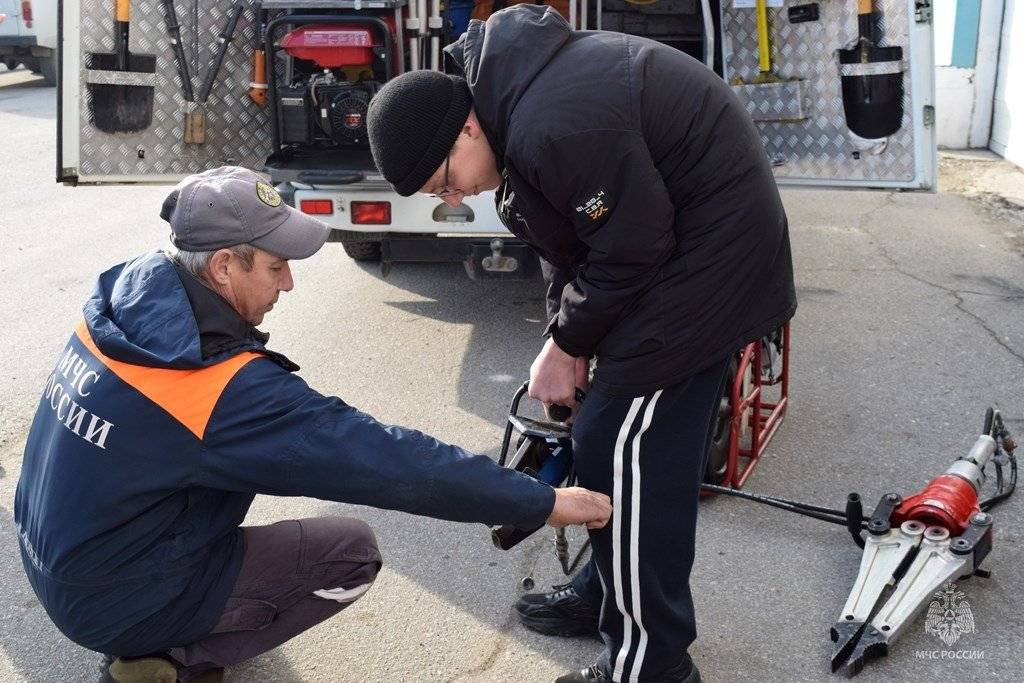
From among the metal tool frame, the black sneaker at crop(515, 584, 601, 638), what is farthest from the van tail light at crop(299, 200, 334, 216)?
the black sneaker at crop(515, 584, 601, 638)

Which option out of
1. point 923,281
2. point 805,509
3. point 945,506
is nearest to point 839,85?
point 923,281

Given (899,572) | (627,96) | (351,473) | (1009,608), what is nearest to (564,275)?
(627,96)

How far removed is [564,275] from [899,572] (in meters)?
1.31

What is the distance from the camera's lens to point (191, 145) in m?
5.89

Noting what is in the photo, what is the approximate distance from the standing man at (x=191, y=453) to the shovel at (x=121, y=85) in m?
3.43

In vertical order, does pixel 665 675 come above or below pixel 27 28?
below

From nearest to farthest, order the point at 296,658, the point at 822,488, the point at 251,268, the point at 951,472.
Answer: the point at 251,268 → the point at 296,658 → the point at 951,472 → the point at 822,488

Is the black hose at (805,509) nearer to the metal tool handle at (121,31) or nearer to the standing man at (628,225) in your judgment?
the standing man at (628,225)

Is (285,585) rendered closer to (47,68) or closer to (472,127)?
(472,127)

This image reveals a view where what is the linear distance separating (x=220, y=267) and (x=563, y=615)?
4.76ft

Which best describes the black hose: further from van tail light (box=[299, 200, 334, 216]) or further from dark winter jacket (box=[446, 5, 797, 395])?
van tail light (box=[299, 200, 334, 216])

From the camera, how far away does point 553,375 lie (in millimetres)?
2793

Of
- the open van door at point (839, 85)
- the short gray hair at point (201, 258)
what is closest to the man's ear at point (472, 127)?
the short gray hair at point (201, 258)

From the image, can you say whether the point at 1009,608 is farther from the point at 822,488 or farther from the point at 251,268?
the point at 251,268
